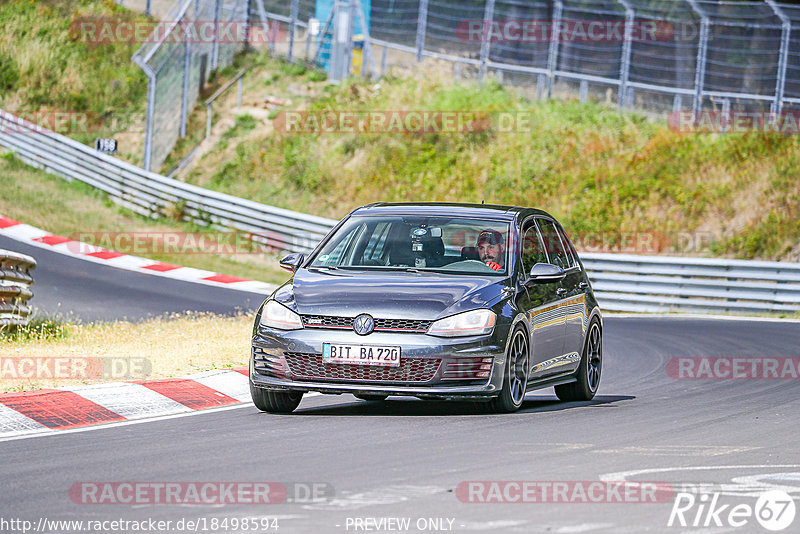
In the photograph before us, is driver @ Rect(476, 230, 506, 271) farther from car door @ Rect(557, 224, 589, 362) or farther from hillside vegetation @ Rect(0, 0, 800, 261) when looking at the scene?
hillside vegetation @ Rect(0, 0, 800, 261)

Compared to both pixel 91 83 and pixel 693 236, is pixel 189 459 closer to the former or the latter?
pixel 693 236

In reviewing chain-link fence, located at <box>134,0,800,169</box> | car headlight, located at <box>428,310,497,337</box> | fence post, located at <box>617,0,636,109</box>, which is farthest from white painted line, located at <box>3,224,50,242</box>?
car headlight, located at <box>428,310,497,337</box>

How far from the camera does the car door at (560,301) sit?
11.0m

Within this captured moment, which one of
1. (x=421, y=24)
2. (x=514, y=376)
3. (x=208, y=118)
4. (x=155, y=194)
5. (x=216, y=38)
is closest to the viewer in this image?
(x=514, y=376)

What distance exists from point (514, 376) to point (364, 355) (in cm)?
125

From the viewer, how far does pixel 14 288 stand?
14.5m

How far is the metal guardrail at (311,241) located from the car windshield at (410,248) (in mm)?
14210

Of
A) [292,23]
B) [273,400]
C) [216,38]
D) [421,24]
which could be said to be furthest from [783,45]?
[273,400]

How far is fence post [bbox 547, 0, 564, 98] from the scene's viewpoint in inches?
1240

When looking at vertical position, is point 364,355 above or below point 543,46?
below

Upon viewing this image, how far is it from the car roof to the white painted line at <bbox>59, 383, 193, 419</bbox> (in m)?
2.16

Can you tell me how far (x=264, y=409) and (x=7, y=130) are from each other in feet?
89.7

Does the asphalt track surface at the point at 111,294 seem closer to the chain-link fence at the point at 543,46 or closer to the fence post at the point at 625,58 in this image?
the chain-link fence at the point at 543,46

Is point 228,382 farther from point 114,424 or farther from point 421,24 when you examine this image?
point 421,24
